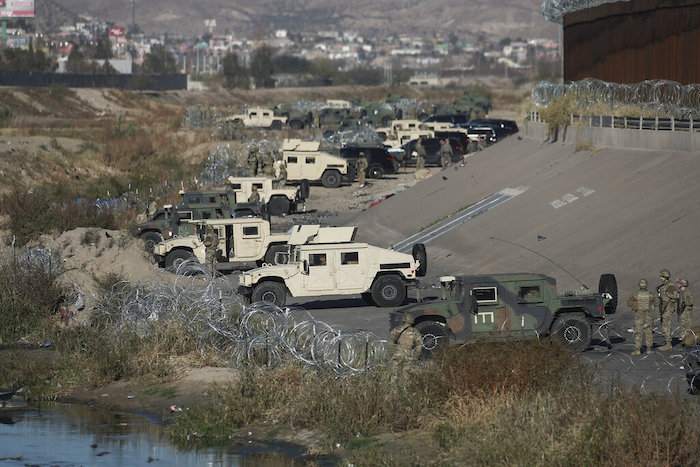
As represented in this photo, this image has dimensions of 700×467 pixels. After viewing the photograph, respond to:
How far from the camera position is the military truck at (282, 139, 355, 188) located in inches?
1919

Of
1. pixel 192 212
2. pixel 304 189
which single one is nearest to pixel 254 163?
pixel 304 189

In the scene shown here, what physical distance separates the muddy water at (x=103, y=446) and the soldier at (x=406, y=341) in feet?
6.62

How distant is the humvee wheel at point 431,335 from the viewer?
18.6m

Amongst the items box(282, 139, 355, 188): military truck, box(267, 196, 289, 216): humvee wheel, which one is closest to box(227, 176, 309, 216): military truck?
box(267, 196, 289, 216): humvee wheel

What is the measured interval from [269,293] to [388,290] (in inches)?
100

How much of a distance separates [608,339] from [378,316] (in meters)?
6.05

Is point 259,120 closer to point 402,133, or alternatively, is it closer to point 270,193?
point 402,133

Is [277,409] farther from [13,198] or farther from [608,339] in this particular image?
[13,198]

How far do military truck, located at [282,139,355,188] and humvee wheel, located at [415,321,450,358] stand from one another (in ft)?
99.3

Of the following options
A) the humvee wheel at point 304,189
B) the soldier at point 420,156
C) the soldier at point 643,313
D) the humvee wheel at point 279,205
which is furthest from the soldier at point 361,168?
the soldier at point 643,313

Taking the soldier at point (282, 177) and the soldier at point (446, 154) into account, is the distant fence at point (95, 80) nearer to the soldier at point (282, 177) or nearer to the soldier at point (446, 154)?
the soldier at point (446, 154)

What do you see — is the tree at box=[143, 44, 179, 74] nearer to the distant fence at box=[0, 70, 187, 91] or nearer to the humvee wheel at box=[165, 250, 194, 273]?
the distant fence at box=[0, 70, 187, 91]

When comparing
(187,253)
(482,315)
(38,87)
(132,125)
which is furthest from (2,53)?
(482,315)

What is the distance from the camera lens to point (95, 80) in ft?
391
